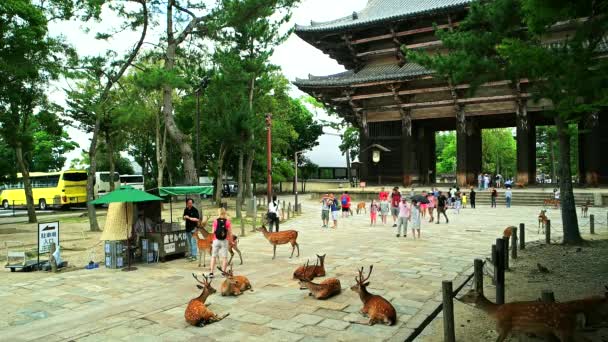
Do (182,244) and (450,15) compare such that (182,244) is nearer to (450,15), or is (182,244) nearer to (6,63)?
(6,63)

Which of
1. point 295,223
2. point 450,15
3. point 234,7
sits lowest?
point 295,223

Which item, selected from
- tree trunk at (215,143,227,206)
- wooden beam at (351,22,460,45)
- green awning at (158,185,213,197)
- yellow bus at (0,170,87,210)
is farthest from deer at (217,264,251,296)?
yellow bus at (0,170,87,210)

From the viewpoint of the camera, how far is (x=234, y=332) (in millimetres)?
5879

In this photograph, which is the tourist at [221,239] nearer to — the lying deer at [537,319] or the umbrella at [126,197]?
the umbrella at [126,197]

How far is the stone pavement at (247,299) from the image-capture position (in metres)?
5.93

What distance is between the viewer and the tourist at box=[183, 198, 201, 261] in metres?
11.2

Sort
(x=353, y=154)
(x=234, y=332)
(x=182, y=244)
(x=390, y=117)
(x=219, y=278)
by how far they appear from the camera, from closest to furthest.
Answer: (x=234, y=332) → (x=219, y=278) → (x=182, y=244) → (x=390, y=117) → (x=353, y=154)

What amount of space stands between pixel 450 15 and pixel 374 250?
71.7 feet

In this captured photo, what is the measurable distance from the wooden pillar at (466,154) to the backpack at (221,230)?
24.2 metres

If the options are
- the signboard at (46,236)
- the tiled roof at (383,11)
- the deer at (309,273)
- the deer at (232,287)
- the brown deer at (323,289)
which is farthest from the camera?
the tiled roof at (383,11)

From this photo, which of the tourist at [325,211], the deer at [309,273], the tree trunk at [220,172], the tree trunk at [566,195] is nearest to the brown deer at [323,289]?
the deer at [309,273]

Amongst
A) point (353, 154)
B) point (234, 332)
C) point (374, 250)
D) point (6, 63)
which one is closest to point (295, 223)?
point (374, 250)

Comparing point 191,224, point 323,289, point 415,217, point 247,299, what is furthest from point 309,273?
point 415,217

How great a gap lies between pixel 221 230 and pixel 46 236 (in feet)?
15.7
